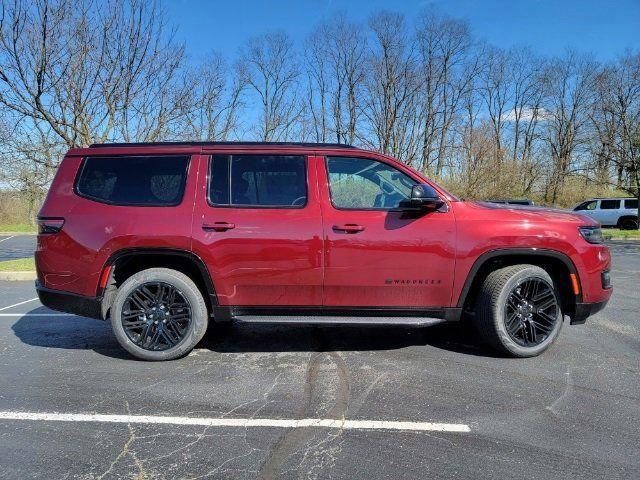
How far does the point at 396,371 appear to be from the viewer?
3752mm

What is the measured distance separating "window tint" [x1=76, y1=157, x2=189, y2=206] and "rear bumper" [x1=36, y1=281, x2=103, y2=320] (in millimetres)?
917

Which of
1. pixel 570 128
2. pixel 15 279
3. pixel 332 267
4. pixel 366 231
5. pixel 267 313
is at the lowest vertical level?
pixel 15 279

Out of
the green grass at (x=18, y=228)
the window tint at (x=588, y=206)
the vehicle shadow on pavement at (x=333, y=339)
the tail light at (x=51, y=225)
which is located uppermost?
the window tint at (x=588, y=206)

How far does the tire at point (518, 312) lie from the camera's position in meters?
3.92

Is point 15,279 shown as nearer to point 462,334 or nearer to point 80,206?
point 80,206

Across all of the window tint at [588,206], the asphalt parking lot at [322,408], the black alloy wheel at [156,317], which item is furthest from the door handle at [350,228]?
the window tint at [588,206]

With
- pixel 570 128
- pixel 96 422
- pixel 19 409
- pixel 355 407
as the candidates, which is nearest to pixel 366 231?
pixel 355 407

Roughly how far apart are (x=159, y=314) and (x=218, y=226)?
1.00 m

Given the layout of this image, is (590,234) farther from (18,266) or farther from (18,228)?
(18,228)

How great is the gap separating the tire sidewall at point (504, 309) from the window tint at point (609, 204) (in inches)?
1001

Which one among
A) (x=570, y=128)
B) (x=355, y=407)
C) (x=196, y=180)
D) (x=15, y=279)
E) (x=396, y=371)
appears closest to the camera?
(x=355, y=407)

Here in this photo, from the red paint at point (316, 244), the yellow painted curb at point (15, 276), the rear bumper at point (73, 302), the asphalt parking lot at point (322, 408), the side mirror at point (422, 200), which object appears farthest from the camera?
the yellow painted curb at point (15, 276)

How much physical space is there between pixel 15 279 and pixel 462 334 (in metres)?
8.59

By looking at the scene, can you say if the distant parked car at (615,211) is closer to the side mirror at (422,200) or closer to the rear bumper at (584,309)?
the rear bumper at (584,309)
